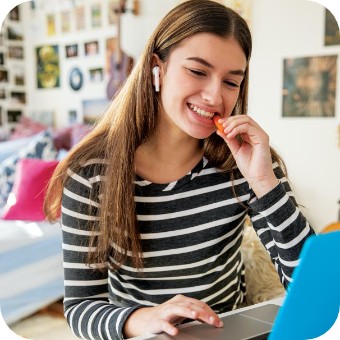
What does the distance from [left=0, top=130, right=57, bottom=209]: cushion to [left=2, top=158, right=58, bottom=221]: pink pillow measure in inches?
7.2

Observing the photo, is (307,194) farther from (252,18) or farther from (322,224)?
(252,18)

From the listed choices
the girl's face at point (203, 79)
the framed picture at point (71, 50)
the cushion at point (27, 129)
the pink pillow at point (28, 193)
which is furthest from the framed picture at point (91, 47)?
the girl's face at point (203, 79)

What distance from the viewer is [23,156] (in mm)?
2148

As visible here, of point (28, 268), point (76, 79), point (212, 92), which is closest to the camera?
point (212, 92)

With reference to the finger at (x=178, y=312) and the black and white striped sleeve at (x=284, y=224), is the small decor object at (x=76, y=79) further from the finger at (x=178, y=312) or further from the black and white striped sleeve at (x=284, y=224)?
the finger at (x=178, y=312)

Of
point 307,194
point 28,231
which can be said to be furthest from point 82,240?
point 307,194

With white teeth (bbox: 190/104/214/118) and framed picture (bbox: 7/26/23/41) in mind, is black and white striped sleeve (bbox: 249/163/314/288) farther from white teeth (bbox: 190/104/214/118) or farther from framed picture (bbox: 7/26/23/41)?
framed picture (bbox: 7/26/23/41)

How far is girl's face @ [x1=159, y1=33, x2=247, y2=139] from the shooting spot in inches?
Result: 29.4

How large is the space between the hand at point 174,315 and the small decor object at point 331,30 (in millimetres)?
1430

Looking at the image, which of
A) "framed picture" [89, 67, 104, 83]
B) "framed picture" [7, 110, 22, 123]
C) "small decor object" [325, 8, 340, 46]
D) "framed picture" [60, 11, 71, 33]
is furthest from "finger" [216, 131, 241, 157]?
"framed picture" [7, 110, 22, 123]

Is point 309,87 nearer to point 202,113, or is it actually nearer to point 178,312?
point 202,113

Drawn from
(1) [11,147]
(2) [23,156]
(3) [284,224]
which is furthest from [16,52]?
(3) [284,224]

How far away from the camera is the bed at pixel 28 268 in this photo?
5.47 ft

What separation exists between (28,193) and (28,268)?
328mm
